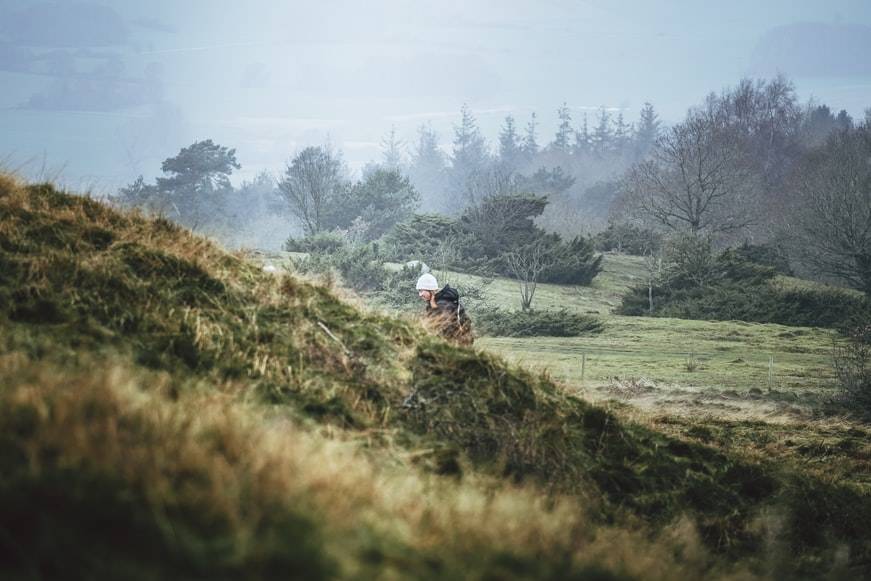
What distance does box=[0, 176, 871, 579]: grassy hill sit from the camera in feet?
8.76

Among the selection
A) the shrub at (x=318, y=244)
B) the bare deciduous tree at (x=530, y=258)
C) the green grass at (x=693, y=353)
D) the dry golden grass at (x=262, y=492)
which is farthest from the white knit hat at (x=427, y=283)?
the shrub at (x=318, y=244)

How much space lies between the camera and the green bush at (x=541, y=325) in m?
37.3

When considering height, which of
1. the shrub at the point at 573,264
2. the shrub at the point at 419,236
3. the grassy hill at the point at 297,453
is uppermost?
the shrub at the point at 419,236

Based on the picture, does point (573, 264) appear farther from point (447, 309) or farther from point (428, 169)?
point (428, 169)

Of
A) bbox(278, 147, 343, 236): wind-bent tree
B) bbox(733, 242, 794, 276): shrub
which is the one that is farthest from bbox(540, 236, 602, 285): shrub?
bbox(278, 147, 343, 236): wind-bent tree

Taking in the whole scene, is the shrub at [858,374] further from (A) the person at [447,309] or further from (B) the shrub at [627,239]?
(B) the shrub at [627,239]

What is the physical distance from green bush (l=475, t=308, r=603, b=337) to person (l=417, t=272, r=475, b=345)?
24.1m

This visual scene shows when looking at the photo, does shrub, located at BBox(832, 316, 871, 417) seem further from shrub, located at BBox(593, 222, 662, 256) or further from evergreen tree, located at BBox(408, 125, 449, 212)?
evergreen tree, located at BBox(408, 125, 449, 212)

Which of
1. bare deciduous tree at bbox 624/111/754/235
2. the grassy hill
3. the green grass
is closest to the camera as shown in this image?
the grassy hill

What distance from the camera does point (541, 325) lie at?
1481 inches

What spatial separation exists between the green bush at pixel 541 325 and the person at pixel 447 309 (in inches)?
951

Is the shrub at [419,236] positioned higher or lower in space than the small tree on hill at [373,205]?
lower

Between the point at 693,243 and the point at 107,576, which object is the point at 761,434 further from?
the point at 693,243

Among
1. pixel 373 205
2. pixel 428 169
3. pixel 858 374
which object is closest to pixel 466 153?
pixel 428 169
